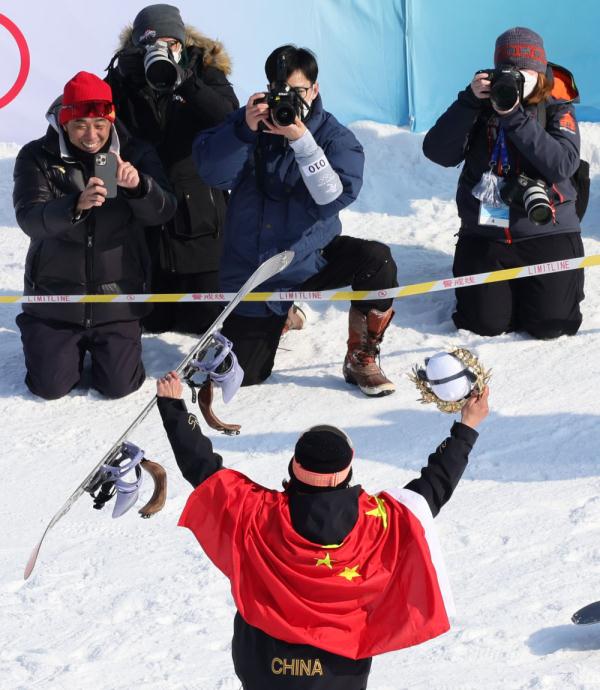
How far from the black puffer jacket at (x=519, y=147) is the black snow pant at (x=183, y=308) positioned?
1192 millimetres

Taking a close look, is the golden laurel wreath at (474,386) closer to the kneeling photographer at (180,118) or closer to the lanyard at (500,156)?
the lanyard at (500,156)

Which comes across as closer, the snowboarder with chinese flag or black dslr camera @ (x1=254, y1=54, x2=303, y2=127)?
the snowboarder with chinese flag

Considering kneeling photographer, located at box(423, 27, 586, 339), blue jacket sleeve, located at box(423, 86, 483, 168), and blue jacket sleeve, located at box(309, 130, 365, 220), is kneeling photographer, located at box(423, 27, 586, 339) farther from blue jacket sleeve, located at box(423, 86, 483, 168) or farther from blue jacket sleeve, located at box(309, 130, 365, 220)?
blue jacket sleeve, located at box(309, 130, 365, 220)

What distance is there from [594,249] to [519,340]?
3.21 feet

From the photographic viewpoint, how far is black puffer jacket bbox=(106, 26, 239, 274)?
17.9 feet

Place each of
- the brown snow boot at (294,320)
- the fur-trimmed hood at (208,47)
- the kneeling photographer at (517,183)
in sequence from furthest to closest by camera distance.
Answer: the brown snow boot at (294,320) → the fur-trimmed hood at (208,47) → the kneeling photographer at (517,183)

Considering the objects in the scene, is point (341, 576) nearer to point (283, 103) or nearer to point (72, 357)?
point (283, 103)

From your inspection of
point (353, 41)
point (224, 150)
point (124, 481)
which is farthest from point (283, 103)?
point (353, 41)

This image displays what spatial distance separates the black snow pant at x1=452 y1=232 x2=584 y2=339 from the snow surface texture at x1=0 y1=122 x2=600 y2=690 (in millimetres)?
101

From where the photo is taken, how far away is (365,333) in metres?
5.20

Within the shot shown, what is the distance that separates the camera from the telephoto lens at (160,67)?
523 centimetres

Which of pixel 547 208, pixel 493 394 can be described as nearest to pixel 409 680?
pixel 493 394

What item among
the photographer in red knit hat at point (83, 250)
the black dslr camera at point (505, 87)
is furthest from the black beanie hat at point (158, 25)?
the black dslr camera at point (505, 87)

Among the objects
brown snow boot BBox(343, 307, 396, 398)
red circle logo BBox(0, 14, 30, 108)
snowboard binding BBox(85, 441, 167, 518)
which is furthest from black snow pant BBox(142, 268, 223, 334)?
snowboard binding BBox(85, 441, 167, 518)
